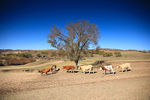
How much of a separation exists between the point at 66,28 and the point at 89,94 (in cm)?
1434

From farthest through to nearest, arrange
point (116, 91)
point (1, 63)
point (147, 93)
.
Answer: point (1, 63)
point (116, 91)
point (147, 93)

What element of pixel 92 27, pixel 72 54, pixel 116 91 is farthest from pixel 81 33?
pixel 116 91

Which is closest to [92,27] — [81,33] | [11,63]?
[81,33]

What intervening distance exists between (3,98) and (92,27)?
16.4 meters

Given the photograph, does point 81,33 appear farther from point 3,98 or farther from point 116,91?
point 3,98

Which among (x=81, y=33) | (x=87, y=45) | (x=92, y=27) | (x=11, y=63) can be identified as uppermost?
(x=92, y=27)

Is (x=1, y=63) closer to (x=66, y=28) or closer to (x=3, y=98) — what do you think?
(x=66, y=28)

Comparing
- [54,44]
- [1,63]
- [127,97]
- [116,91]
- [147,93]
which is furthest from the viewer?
[1,63]

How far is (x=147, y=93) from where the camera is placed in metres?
6.52

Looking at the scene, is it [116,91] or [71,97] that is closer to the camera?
[71,97]

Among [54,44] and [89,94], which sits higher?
[54,44]

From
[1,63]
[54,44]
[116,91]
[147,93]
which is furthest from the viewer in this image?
[1,63]

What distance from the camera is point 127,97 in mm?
6090

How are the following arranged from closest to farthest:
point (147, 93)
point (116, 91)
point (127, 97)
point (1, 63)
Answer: point (127, 97) → point (147, 93) → point (116, 91) → point (1, 63)
